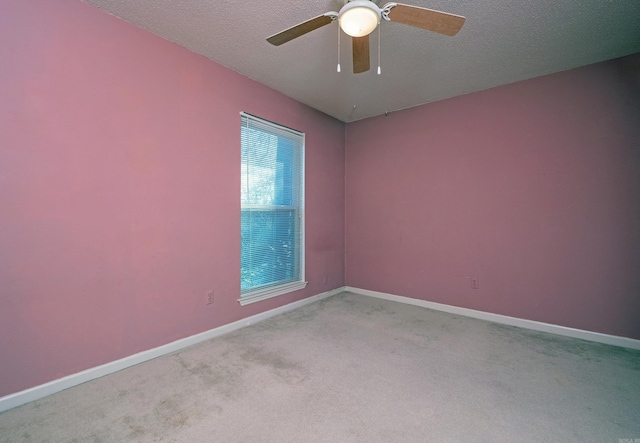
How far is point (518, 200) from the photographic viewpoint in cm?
305

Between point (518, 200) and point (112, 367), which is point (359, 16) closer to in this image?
point (518, 200)

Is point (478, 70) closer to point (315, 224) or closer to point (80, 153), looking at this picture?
point (315, 224)

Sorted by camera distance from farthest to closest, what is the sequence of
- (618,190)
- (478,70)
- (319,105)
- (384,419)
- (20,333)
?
(319,105) → (478,70) → (618,190) → (20,333) → (384,419)

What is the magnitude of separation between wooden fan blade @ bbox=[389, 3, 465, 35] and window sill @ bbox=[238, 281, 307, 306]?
2.69 m

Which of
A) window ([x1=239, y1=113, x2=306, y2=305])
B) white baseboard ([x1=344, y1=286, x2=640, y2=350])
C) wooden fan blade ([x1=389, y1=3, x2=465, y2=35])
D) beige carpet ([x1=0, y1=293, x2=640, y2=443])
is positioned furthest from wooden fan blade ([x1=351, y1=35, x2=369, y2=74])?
white baseboard ([x1=344, y1=286, x2=640, y2=350])

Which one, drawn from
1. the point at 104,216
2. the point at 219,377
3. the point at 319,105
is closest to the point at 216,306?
the point at 219,377

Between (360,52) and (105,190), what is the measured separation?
205 cm

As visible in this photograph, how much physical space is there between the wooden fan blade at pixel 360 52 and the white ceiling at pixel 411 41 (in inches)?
16.0

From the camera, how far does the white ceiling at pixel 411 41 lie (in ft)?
6.43

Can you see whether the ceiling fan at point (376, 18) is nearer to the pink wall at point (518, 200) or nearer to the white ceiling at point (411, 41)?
the white ceiling at point (411, 41)

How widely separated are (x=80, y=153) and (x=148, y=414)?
5.75 feet

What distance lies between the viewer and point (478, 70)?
2801mm

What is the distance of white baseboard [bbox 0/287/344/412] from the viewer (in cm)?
168

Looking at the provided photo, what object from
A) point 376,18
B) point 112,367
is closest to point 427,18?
point 376,18
